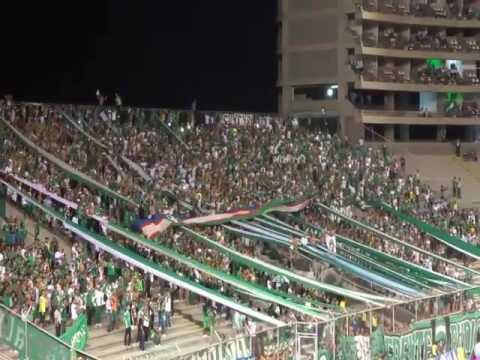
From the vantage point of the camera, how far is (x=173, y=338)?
20.4 metres

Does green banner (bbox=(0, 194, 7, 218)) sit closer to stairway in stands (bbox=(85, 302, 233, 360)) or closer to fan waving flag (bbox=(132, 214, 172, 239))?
fan waving flag (bbox=(132, 214, 172, 239))

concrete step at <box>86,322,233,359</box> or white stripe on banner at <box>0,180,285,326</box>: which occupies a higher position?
white stripe on banner at <box>0,180,285,326</box>

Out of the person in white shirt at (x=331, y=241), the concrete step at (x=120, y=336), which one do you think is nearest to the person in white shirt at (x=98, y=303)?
the concrete step at (x=120, y=336)

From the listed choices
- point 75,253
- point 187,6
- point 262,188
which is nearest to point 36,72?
point 187,6

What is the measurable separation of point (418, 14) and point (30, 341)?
4056 centimetres

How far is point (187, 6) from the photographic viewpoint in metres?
Answer: 47.1

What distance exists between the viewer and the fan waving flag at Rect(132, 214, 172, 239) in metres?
24.1

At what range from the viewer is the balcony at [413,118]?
1887 inches

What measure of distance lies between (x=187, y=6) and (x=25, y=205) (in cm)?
2595

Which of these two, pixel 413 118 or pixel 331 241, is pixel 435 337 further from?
pixel 413 118

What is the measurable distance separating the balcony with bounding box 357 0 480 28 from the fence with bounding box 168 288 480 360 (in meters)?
30.3

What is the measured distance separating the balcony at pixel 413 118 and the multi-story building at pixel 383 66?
0.06 m

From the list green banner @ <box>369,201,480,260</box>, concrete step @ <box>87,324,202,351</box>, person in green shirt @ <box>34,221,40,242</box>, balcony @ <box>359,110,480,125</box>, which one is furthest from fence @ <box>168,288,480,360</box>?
balcony @ <box>359,110,480,125</box>

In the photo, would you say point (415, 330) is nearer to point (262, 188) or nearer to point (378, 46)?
point (262, 188)
